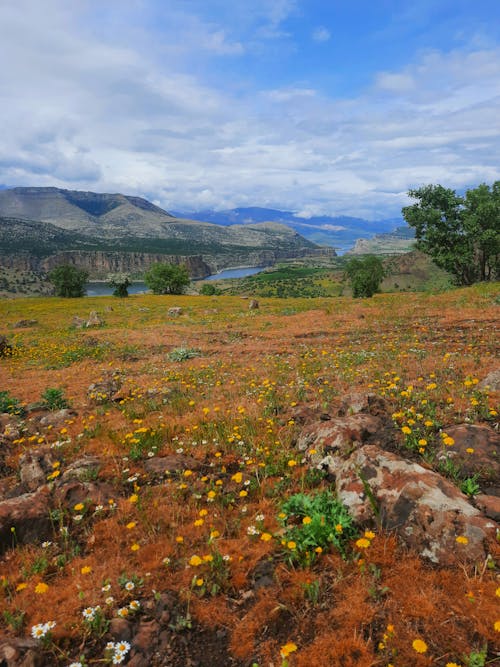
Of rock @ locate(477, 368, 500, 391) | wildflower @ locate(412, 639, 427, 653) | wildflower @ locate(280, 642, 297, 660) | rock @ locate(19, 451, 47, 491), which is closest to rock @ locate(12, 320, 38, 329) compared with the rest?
rock @ locate(19, 451, 47, 491)

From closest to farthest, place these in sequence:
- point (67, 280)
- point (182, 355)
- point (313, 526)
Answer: point (313, 526) < point (182, 355) < point (67, 280)

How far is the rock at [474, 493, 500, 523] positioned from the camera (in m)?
4.84

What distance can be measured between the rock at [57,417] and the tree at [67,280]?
100346mm

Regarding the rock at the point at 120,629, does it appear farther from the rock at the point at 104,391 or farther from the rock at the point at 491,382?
the rock at the point at 491,382

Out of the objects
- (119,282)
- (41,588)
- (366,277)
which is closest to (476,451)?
(41,588)

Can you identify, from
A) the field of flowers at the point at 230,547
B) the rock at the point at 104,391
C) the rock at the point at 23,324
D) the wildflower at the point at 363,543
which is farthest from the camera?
the rock at the point at 23,324

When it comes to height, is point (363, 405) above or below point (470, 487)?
above

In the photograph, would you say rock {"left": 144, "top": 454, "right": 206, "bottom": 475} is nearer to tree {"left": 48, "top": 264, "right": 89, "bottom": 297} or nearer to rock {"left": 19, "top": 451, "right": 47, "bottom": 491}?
rock {"left": 19, "top": 451, "right": 47, "bottom": 491}

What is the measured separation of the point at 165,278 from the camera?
300ft

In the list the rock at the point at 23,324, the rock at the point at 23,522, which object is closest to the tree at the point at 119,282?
the rock at the point at 23,324

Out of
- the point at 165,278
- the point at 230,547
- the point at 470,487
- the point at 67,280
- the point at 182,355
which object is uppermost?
the point at 165,278

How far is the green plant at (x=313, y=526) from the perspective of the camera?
469cm

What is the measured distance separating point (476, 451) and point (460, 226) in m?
45.4

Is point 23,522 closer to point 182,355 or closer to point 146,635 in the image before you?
point 146,635
